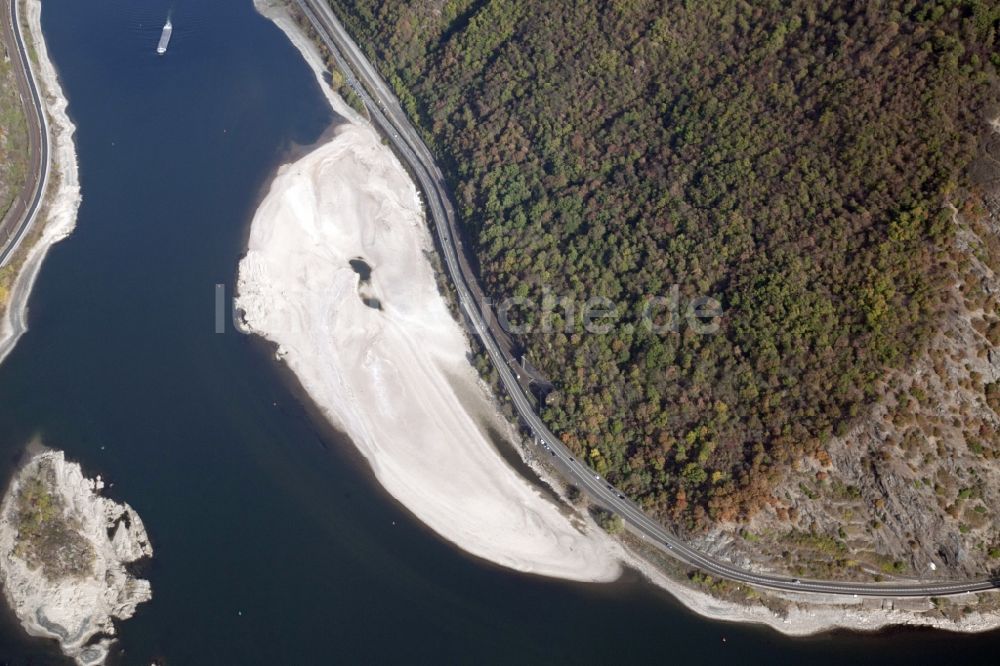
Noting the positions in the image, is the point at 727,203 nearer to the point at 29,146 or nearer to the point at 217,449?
the point at 217,449

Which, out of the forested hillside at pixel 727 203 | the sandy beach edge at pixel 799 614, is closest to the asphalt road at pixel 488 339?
the sandy beach edge at pixel 799 614

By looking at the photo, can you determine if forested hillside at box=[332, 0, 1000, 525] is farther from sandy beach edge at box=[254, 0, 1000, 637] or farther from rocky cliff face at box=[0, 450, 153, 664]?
rocky cliff face at box=[0, 450, 153, 664]

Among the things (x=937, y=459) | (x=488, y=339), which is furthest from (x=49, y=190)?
(x=937, y=459)

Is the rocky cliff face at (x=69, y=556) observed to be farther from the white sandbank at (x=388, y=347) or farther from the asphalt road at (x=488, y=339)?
the asphalt road at (x=488, y=339)

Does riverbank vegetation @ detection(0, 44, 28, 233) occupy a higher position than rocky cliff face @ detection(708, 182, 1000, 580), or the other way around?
rocky cliff face @ detection(708, 182, 1000, 580)

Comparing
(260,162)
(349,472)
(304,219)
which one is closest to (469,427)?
(349,472)

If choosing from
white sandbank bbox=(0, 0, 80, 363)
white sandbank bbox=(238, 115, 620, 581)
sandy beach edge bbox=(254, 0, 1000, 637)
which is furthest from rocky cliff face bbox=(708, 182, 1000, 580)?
white sandbank bbox=(0, 0, 80, 363)
